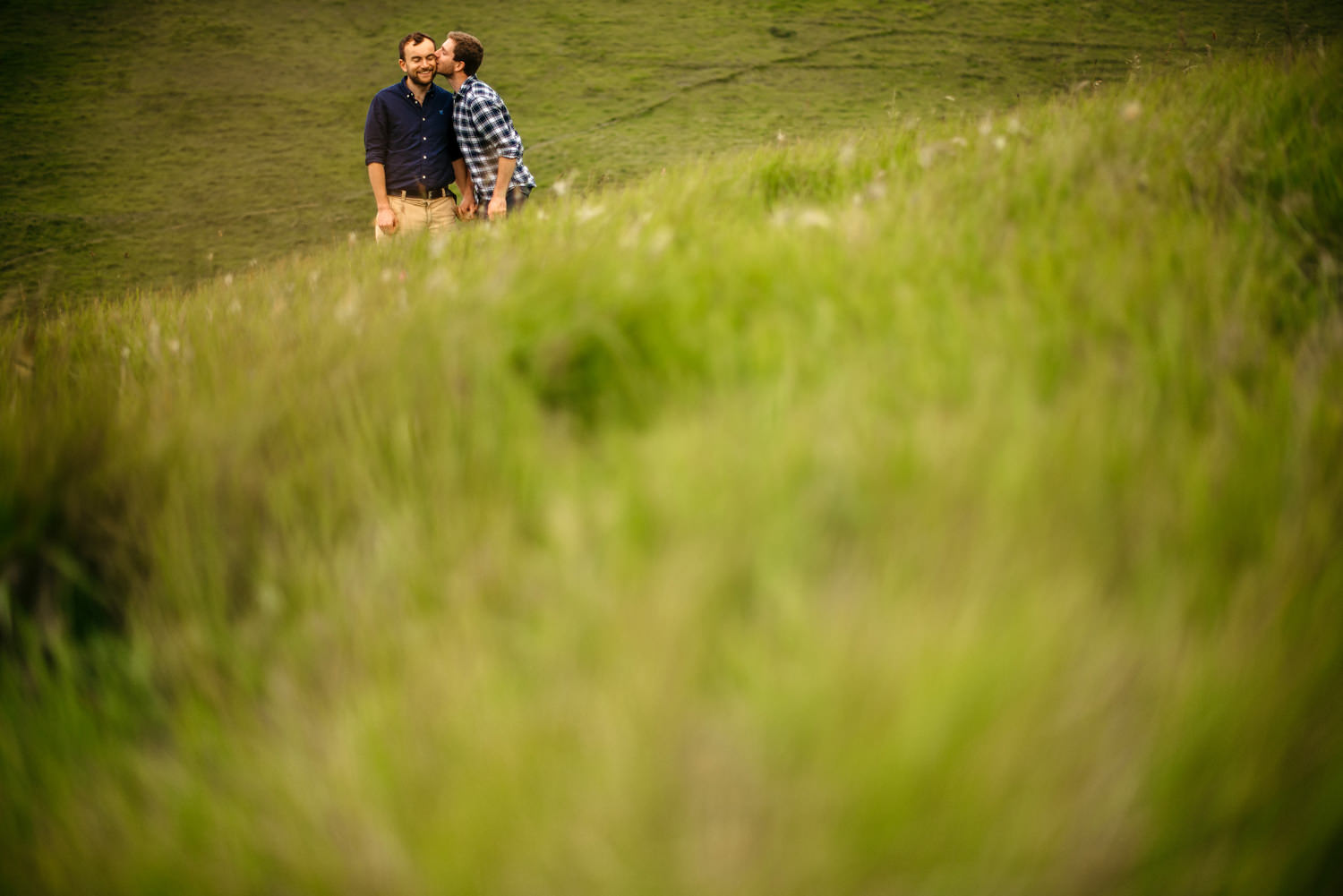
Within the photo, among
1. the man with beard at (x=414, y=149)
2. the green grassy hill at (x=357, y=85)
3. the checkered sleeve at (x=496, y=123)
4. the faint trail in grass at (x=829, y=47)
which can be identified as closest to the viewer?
the checkered sleeve at (x=496, y=123)

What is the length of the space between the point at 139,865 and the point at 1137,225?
2112 millimetres

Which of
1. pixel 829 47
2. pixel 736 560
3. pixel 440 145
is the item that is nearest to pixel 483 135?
pixel 440 145

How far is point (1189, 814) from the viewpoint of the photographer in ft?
1.84

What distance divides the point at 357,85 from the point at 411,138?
1469 cm

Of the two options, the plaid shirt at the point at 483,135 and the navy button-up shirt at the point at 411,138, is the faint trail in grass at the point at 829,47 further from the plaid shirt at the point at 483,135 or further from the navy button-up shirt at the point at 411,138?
the plaid shirt at the point at 483,135

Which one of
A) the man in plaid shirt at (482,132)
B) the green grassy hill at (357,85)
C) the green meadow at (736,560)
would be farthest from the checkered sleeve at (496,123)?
the green grassy hill at (357,85)

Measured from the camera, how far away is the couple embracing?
5711 mm

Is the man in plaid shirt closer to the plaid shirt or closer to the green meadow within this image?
the plaid shirt

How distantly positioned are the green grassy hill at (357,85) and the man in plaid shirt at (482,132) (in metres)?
5.38

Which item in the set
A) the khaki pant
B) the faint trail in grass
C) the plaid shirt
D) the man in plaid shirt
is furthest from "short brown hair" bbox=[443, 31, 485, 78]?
the faint trail in grass

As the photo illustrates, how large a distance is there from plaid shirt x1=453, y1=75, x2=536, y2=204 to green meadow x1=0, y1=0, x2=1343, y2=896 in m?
4.15

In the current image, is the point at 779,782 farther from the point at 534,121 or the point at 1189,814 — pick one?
the point at 534,121

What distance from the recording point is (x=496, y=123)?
5676 mm

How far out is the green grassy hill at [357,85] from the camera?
12.4 metres
